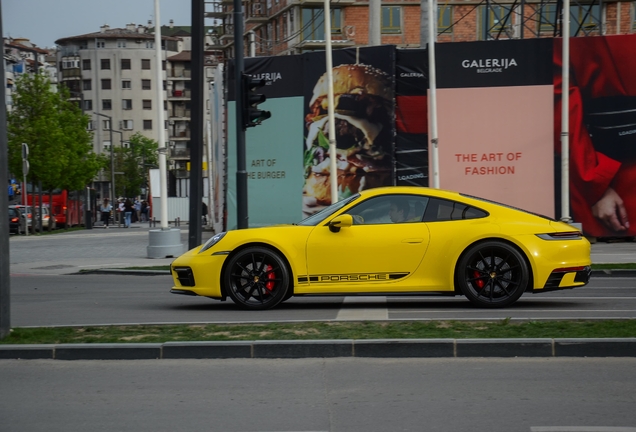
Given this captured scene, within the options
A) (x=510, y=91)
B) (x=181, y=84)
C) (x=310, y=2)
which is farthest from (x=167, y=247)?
(x=181, y=84)

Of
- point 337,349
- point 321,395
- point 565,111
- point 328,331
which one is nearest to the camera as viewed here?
point 321,395

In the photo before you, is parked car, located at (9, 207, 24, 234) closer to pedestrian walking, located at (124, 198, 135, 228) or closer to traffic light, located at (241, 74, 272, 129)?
pedestrian walking, located at (124, 198, 135, 228)

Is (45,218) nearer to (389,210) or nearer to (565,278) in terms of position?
(389,210)

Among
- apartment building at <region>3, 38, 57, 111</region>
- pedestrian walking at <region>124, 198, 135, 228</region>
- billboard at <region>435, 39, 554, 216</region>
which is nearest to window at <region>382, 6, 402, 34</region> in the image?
pedestrian walking at <region>124, 198, 135, 228</region>

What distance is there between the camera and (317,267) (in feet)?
34.4

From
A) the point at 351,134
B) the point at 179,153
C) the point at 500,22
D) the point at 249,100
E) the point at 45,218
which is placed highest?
the point at 500,22

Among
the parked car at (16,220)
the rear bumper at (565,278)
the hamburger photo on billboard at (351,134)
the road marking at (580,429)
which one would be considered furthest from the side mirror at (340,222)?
the parked car at (16,220)

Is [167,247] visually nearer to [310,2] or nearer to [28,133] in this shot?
[28,133]

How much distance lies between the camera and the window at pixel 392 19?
256ft

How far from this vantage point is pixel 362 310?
10.6 meters

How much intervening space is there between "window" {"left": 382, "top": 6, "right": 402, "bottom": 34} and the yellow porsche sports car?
227 ft

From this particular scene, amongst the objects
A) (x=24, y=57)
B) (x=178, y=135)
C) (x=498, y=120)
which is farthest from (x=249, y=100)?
(x=24, y=57)

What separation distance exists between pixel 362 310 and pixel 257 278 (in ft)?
4.12

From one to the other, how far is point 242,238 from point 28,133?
38783 millimetres
